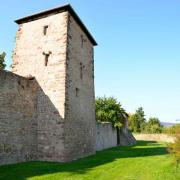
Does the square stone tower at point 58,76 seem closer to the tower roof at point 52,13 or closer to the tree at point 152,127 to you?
the tower roof at point 52,13

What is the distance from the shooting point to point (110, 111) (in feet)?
93.4

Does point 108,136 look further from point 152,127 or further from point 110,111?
point 152,127

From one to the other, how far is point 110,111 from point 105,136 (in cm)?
446

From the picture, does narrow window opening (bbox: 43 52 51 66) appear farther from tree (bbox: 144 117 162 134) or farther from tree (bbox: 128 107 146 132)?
tree (bbox: 128 107 146 132)

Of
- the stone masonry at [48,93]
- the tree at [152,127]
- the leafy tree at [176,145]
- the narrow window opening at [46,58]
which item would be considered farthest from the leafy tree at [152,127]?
the leafy tree at [176,145]

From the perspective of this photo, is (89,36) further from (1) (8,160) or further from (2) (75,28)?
(1) (8,160)

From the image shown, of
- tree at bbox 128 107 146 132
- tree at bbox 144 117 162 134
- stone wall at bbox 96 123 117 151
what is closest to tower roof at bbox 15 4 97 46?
stone wall at bbox 96 123 117 151

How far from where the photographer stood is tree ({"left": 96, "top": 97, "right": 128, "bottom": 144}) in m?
28.3

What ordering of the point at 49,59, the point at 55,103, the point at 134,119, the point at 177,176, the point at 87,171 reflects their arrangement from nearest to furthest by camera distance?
the point at 177,176, the point at 87,171, the point at 55,103, the point at 49,59, the point at 134,119

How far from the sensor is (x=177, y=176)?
9.99 metres

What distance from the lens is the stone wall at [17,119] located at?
1199 centimetres

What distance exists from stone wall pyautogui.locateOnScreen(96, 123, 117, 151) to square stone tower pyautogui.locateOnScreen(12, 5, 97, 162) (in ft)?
16.0

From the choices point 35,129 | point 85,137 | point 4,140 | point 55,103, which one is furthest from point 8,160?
point 85,137

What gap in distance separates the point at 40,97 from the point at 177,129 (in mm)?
7717
